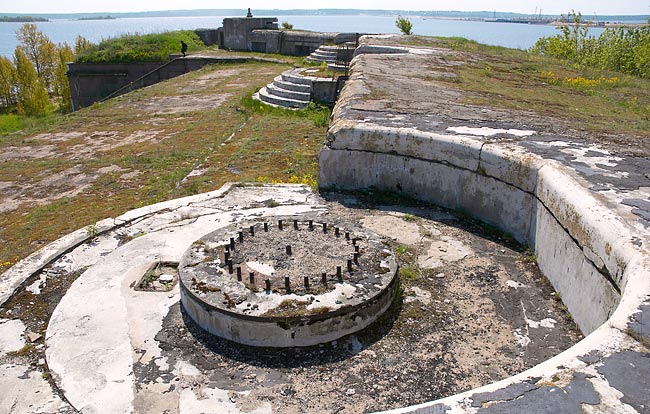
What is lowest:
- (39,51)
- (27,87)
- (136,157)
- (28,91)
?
(28,91)

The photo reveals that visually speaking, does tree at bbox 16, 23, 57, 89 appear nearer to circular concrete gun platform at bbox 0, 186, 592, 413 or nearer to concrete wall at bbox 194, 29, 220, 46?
concrete wall at bbox 194, 29, 220, 46

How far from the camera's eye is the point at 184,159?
8375mm

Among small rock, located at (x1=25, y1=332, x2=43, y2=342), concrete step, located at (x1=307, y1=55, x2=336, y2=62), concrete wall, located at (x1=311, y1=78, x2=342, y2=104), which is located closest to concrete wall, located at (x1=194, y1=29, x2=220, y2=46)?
concrete step, located at (x1=307, y1=55, x2=336, y2=62)

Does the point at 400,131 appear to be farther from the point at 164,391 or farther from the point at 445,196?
the point at 164,391

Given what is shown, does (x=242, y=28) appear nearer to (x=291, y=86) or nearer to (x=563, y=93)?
(x=291, y=86)

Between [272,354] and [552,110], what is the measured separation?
420cm

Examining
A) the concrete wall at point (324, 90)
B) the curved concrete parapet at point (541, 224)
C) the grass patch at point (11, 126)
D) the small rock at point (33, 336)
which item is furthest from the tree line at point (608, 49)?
the grass patch at point (11, 126)

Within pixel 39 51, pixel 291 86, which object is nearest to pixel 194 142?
pixel 291 86

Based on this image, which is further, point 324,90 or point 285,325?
point 324,90

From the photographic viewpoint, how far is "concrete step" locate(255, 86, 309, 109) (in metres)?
11.9

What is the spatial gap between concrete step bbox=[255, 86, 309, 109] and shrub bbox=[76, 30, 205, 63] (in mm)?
12201

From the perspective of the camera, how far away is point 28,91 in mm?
32281

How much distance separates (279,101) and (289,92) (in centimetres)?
39

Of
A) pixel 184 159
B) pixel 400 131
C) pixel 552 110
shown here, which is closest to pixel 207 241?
pixel 400 131
